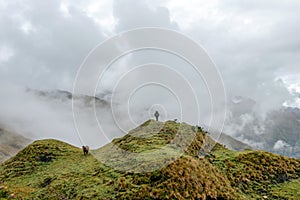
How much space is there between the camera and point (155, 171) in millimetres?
23109

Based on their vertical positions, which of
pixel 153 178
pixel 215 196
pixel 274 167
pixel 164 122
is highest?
pixel 164 122

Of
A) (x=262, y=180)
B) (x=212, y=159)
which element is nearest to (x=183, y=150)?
(x=212, y=159)

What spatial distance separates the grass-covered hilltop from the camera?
22.1 metres

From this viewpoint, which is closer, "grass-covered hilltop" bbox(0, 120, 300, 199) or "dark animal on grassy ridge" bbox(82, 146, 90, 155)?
"grass-covered hilltop" bbox(0, 120, 300, 199)

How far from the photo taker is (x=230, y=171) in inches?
1099

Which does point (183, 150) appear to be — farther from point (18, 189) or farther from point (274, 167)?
point (18, 189)

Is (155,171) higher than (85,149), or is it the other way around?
(85,149)

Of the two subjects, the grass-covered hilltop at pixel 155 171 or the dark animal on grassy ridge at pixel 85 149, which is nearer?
the grass-covered hilltop at pixel 155 171

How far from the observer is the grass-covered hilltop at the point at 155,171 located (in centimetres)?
2208

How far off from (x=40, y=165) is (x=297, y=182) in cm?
2810

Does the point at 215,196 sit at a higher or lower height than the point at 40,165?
lower

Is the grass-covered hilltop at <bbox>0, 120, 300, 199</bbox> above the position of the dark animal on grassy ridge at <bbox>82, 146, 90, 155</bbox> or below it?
below

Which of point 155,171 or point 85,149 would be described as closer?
point 155,171

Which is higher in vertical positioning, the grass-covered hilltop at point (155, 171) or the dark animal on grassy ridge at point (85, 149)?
the dark animal on grassy ridge at point (85, 149)
